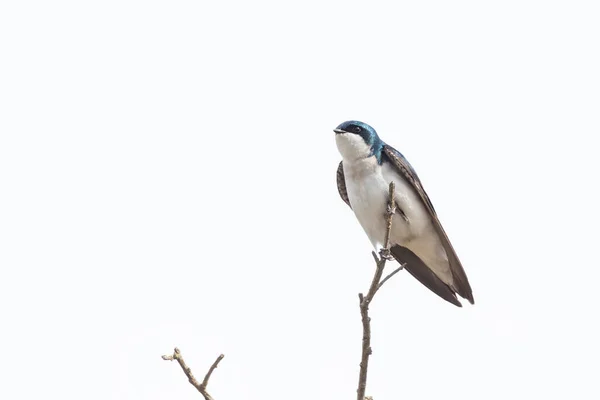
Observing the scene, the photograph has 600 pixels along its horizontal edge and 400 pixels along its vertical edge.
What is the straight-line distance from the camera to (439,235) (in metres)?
7.37

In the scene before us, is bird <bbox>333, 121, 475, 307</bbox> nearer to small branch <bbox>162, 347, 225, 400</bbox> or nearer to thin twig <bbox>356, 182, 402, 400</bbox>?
thin twig <bbox>356, 182, 402, 400</bbox>

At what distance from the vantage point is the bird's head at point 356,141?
22.4ft

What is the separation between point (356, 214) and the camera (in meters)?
6.98

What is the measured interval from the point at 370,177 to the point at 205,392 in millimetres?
3739

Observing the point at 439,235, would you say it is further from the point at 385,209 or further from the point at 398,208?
the point at 385,209

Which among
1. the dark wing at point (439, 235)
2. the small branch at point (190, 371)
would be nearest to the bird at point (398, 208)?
the dark wing at point (439, 235)

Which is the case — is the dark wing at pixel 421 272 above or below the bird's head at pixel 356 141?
below

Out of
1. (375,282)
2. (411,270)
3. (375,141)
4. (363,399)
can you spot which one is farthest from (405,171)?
(363,399)

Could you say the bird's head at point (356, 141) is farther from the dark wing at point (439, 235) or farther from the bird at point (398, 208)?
the dark wing at point (439, 235)

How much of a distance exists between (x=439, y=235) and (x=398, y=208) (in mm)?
624

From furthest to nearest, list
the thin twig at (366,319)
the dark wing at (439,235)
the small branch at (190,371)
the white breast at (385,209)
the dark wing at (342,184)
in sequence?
the dark wing at (342,184) → the dark wing at (439,235) → the white breast at (385,209) → the thin twig at (366,319) → the small branch at (190,371)

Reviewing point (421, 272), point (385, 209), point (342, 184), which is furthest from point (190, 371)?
point (421, 272)

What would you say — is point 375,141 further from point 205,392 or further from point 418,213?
point 205,392

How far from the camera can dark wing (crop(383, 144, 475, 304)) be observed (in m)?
7.11
